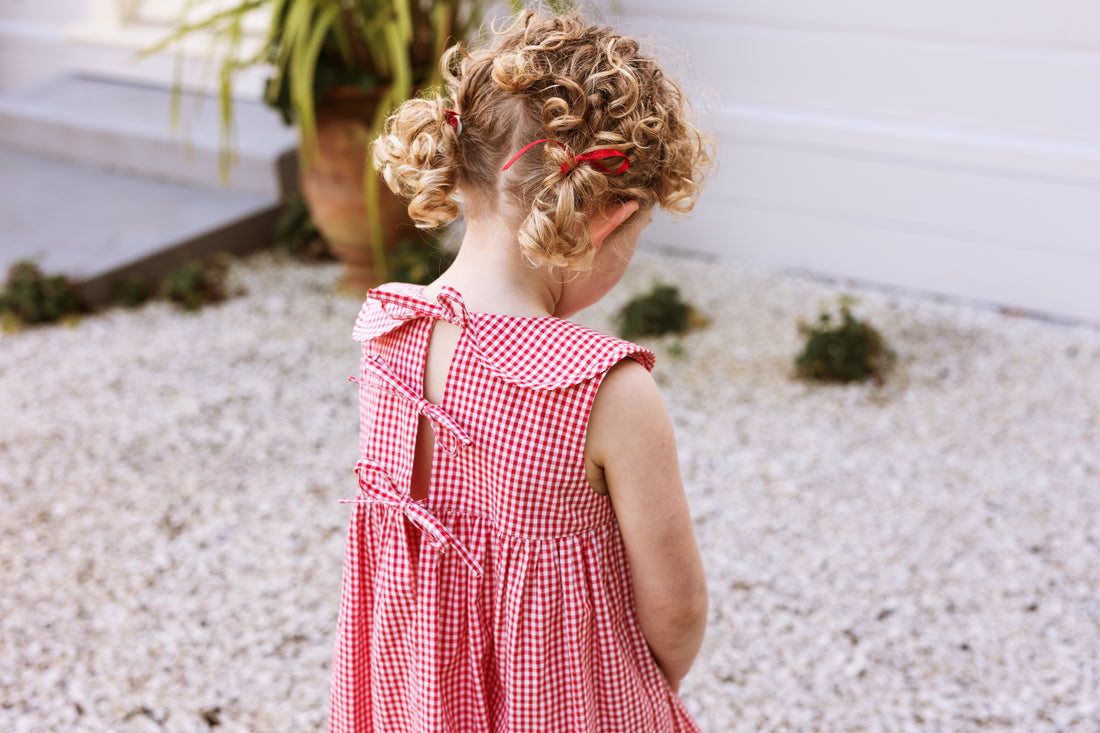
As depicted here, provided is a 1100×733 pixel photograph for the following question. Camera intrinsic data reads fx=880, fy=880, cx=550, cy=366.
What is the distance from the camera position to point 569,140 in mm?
846

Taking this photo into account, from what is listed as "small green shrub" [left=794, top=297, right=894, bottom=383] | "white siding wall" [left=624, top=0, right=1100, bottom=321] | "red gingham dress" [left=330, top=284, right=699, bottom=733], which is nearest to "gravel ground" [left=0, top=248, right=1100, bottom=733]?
"small green shrub" [left=794, top=297, right=894, bottom=383]

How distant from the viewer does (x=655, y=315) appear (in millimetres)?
3086

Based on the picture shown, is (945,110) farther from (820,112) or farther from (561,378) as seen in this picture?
(561,378)

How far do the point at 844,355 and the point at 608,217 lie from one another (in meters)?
2.05

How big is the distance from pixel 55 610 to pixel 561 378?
1.66 meters

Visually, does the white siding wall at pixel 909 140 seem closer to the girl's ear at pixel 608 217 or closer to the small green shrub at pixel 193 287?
the small green shrub at pixel 193 287

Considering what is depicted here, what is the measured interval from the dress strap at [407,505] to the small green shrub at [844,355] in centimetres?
206

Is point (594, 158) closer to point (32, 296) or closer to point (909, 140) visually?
point (909, 140)

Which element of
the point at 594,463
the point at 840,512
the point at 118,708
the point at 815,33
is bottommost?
the point at 118,708

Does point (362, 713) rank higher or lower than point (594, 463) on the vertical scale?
lower

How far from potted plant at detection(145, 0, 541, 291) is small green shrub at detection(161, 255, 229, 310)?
0.53 metres

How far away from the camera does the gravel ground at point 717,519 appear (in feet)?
5.64

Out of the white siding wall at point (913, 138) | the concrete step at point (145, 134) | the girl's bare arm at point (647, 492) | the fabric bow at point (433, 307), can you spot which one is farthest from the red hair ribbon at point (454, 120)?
the concrete step at point (145, 134)

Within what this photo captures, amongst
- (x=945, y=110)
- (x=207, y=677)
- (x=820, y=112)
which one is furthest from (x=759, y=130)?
(x=207, y=677)
